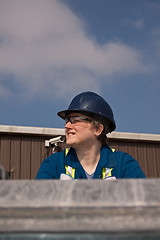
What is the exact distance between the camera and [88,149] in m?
2.62

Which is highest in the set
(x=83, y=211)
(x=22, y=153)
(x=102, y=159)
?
(x=22, y=153)

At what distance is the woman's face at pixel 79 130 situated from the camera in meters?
2.52

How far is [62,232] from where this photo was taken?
52 centimetres

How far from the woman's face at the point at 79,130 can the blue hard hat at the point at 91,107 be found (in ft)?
0.19

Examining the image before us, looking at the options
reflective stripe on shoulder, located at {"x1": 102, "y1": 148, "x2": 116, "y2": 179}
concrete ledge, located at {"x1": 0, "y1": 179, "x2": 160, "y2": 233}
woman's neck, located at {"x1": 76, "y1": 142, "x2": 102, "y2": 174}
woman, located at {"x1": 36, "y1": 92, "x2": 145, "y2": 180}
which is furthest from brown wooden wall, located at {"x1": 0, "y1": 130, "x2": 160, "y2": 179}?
concrete ledge, located at {"x1": 0, "y1": 179, "x2": 160, "y2": 233}

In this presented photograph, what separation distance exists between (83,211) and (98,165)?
79.7 inches

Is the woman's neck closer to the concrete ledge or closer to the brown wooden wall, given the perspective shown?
the concrete ledge

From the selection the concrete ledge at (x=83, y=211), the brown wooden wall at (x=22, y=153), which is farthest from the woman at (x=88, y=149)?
the brown wooden wall at (x=22, y=153)

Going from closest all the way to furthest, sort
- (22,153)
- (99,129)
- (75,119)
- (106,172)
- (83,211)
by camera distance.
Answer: (83,211) → (106,172) → (75,119) → (99,129) → (22,153)

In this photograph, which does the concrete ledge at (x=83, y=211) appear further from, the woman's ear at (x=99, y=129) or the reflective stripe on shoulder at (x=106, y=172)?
the woman's ear at (x=99, y=129)

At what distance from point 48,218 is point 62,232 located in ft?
0.12

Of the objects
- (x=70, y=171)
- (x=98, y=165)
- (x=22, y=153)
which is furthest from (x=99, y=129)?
(x=22, y=153)

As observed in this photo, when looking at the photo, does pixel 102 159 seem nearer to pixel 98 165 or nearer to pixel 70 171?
pixel 98 165

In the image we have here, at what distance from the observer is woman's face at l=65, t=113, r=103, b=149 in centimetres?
252
